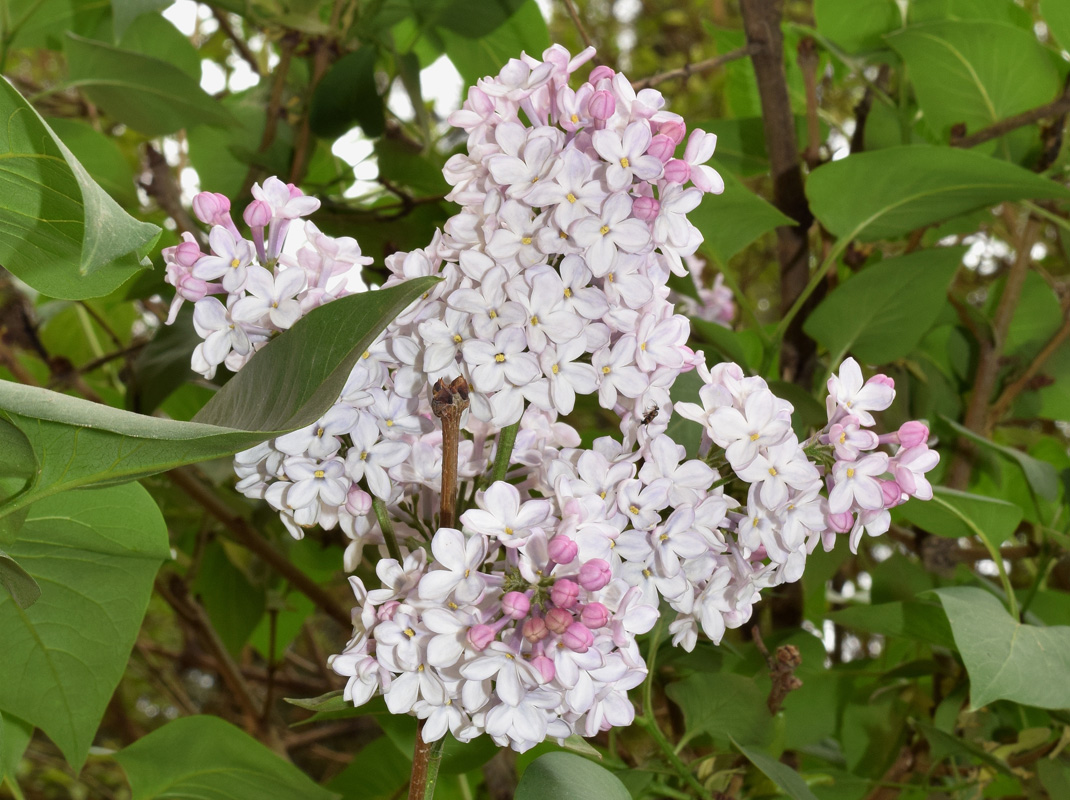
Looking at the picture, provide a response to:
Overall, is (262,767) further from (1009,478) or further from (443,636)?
(1009,478)

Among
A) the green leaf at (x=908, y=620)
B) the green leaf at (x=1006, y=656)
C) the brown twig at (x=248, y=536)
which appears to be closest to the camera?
the green leaf at (x=1006, y=656)

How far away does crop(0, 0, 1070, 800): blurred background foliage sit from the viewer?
15.6 inches

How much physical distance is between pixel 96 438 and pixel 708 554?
155 mm

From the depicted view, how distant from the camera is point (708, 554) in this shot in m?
0.26

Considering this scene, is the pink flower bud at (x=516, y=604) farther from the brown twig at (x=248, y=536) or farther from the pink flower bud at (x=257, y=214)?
the brown twig at (x=248, y=536)

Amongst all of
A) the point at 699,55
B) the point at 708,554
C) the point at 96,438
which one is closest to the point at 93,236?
the point at 96,438

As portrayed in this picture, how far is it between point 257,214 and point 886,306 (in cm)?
32

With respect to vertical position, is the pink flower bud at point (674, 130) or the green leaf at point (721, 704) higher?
the pink flower bud at point (674, 130)

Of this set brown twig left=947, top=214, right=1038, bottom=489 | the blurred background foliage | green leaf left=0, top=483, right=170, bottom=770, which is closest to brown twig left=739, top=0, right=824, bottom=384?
the blurred background foliage

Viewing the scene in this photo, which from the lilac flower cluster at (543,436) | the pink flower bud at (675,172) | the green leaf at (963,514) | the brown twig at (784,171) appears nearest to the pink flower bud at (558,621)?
the lilac flower cluster at (543,436)

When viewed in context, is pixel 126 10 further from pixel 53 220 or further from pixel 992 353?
pixel 992 353

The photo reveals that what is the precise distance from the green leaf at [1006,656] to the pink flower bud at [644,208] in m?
0.17

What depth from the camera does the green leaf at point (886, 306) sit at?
0.44 metres

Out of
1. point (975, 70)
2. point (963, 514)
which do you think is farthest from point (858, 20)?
point (963, 514)
